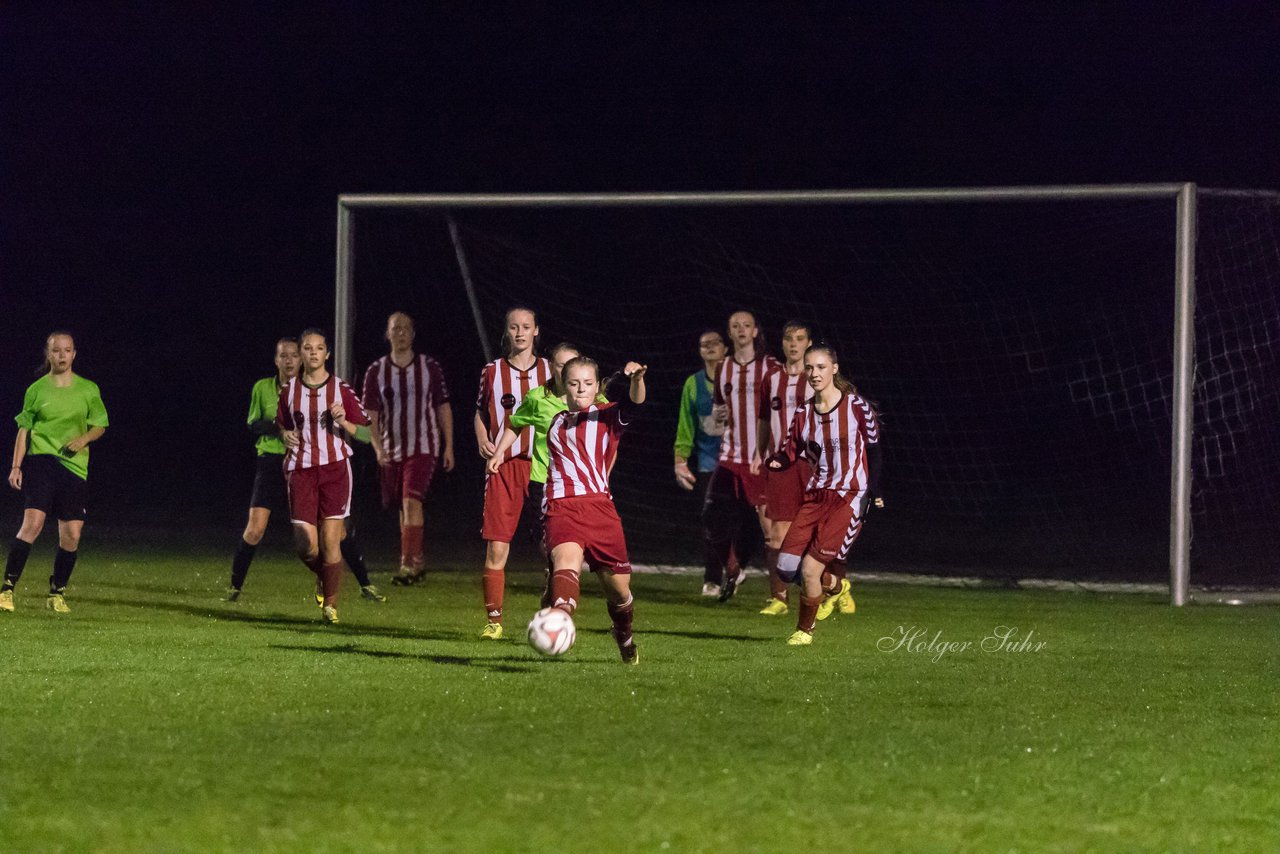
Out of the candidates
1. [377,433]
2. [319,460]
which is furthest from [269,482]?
[319,460]

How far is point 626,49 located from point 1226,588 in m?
13.6

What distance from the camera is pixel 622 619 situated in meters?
7.88

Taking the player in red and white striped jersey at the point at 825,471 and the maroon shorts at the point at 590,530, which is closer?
the maroon shorts at the point at 590,530

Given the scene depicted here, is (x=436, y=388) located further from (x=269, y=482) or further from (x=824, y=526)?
(x=824, y=526)

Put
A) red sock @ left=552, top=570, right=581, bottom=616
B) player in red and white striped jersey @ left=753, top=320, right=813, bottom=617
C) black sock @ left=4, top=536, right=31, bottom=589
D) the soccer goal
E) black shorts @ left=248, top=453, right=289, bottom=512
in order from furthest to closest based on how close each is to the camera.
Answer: the soccer goal, black shorts @ left=248, top=453, right=289, bottom=512, player in red and white striped jersey @ left=753, top=320, right=813, bottom=617, black sock @ left=4, top=536, right=31, bottom=589, red sock @ left=552, top=570, right=581, bottom=616

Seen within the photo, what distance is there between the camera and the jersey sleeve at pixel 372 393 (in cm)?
1245

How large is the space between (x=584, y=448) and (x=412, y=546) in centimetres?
484

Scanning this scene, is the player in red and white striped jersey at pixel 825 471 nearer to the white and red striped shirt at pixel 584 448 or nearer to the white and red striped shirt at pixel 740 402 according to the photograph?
the white and red striped shirt at pixel 584 448

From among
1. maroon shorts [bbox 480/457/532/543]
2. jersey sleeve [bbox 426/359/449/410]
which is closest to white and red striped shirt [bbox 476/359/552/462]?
maroon shorts [bbox 480/457/532/543]

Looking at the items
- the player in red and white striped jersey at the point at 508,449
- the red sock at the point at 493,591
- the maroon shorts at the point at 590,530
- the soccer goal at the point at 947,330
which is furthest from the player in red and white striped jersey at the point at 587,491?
the soccer goal at the point at 947,330

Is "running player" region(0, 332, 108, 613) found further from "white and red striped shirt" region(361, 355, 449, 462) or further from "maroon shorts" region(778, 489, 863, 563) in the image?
"maroon shorts" region(778, 489, 863, 563)

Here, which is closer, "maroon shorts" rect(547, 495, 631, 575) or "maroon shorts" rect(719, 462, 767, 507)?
"maroon shorts" rect(547, 495, 631, 575)

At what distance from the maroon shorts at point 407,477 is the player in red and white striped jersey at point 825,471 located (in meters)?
3.90

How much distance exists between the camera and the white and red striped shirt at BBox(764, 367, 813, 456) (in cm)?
1097
